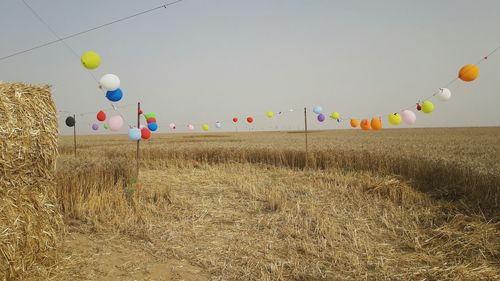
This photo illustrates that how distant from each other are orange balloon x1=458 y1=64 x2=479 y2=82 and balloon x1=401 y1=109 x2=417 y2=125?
2.09 meters

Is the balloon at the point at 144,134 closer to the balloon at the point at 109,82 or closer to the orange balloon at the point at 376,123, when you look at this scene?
the balloon at the point at 109,82

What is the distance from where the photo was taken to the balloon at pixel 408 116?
29.0 feet

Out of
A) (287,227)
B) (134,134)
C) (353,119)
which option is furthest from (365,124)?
(134,134)

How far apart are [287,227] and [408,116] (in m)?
5.54

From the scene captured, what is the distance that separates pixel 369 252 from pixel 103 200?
16.9 ft

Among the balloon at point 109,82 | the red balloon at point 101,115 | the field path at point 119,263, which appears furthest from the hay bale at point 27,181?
the red balloon at point 101,115

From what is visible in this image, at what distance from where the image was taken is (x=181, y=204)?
712 centimetres

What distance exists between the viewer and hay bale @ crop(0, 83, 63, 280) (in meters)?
3.48

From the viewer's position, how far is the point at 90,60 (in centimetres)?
598

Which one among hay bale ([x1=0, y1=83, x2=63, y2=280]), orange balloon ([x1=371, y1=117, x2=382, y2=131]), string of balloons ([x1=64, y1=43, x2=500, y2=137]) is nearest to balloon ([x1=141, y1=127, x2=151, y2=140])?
string of balloons ([x1=64, y1=43, x2=500, y2=137])

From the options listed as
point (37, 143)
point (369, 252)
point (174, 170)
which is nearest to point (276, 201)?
point (369, 252)

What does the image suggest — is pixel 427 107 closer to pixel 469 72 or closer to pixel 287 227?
pixel 469 72

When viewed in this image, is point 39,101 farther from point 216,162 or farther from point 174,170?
point 216,162

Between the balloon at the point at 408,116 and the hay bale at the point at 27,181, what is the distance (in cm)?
852
